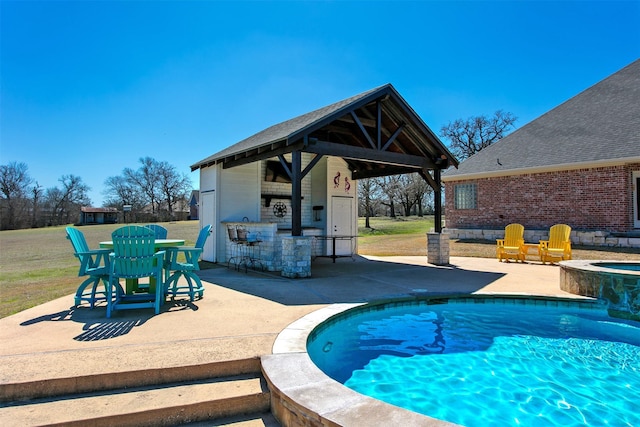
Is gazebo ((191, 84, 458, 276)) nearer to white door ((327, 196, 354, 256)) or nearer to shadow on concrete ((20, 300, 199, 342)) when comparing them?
white door ((327, 196, 354, 256))

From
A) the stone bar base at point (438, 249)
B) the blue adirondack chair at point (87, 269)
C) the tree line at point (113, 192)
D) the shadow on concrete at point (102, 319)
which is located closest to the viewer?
the shadow on concrete at point (102, 319)

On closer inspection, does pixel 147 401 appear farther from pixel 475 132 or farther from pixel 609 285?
pixel 475 132

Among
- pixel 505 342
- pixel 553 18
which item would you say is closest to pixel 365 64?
pixel 553 18

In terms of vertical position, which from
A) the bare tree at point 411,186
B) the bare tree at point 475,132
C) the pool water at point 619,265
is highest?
the bare tree at point 475,132

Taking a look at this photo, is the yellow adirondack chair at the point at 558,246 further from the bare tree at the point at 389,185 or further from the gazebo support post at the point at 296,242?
the bare tree at the point at 389,185

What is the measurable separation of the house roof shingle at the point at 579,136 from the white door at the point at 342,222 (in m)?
7.69

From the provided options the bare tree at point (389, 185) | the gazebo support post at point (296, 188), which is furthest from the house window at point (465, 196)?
the bare tree at point (389, 185)

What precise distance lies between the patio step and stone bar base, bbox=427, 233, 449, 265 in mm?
8099

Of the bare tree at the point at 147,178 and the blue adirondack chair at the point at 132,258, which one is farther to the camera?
the bare tree at the point at 147,178

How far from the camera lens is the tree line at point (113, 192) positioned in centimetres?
4125

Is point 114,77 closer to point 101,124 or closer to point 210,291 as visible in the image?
point 210,291

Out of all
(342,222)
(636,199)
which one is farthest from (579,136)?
(342,222)

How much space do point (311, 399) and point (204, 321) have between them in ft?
8.25

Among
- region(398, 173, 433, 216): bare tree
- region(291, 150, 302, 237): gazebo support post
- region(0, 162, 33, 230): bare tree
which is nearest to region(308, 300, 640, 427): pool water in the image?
region(291, 150, 302, 237): gazebo support post
